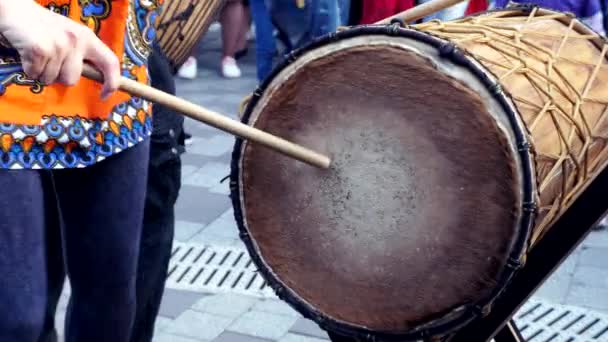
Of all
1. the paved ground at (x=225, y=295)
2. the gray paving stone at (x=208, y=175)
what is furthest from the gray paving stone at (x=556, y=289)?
the gray paving stone at (x=208, y=175)

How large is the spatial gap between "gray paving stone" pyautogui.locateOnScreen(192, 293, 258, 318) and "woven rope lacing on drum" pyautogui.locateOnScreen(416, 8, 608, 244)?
132cm

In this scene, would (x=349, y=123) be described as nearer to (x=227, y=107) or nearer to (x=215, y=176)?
(x=215, y=176)

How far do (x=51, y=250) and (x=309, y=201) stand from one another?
700mm

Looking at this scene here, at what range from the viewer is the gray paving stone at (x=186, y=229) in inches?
140

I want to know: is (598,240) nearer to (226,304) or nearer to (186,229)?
(226,304)

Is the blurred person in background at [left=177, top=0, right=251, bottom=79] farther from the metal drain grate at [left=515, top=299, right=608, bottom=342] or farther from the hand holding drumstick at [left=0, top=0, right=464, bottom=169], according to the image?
the hand holding drumstick at [left=0, top=0, right=464, bottom=169]

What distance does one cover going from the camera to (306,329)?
8.99ft

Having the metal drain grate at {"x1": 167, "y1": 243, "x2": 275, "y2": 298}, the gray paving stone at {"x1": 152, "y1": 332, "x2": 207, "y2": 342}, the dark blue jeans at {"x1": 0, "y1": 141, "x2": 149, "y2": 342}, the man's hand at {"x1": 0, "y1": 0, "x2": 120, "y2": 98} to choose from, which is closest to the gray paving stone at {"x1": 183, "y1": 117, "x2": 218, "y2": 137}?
the metal drain grate at {"x1": 167, "y1": 243, "x2": 275, "y2": 298}

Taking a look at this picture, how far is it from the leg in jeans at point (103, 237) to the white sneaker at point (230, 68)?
4.77 metres

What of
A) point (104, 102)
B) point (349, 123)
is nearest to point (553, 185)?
point (349, 123)

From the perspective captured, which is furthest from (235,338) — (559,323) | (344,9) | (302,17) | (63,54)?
(302,17)

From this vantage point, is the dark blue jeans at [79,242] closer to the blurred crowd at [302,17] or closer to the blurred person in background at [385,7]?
the blurred crowd at [302,17]

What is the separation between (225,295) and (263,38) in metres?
2.84

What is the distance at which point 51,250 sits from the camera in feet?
6.65
